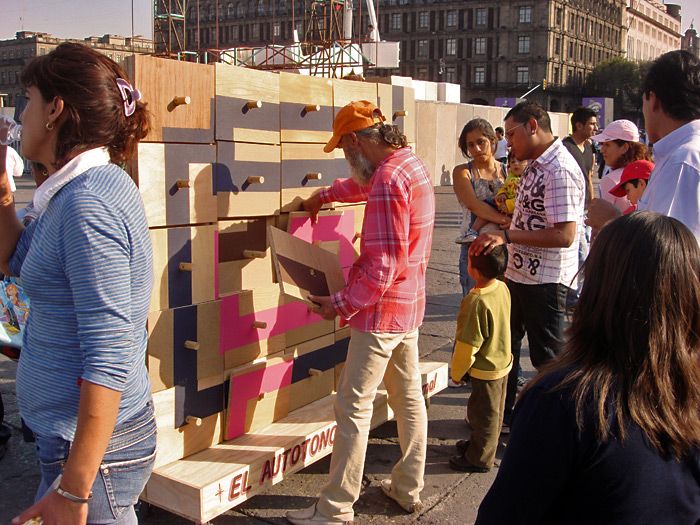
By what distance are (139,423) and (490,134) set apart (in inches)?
156

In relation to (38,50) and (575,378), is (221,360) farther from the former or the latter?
(38,50)

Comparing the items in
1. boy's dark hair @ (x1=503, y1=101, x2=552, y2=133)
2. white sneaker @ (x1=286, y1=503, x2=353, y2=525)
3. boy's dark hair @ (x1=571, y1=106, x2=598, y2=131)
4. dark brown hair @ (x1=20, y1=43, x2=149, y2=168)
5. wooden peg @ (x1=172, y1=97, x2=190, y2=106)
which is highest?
boy's dark hair @ (x1=571, y1=106, x2=598, y2=131)

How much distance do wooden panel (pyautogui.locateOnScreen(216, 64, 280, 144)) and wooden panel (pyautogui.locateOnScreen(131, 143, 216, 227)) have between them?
0.59ft

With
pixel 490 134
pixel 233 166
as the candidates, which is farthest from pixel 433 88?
pixel 233 166

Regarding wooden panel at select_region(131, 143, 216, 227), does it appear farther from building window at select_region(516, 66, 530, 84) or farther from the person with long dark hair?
building window at select_region(516, 66, 530, 84)

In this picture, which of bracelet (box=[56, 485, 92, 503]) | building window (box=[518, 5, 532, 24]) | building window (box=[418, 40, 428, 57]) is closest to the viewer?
bracelet (box=[56, 485, 92, 503])

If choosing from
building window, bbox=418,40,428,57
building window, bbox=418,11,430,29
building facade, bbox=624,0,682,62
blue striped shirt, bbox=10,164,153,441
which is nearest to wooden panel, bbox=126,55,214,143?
blue striped shirt, bbox=10,164,153,441

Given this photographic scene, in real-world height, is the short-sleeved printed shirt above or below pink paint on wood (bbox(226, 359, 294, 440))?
above

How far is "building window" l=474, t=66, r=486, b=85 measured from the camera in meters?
88.1

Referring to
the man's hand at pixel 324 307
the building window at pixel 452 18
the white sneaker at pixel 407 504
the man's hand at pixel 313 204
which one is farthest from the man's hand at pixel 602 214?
the building window at pixel 452 18

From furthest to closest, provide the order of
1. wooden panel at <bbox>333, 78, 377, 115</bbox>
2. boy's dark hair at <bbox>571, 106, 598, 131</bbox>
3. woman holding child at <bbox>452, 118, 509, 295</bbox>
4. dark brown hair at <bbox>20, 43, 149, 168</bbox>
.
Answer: boy's dark hair at <bbox>571, 106, 598, 131</bbox> < woman holding child at <bbox>452, 118, 509, 295</bbox> < wooden panel at <bbox>333, 78, 377, 115</bbox> < dark brown hair at <bbox>20, 43, 149, 168</bbox>

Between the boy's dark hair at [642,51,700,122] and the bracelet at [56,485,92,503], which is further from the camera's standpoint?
the boy's dark hair at [642,51,700,122]

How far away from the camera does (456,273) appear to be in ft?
30.6

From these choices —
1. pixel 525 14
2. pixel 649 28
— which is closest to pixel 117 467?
pixel 525 14
